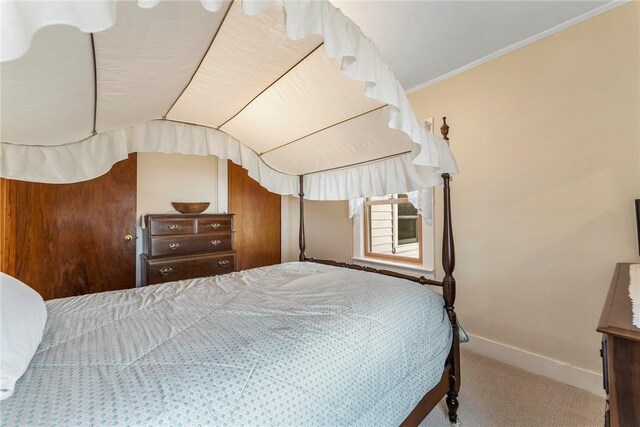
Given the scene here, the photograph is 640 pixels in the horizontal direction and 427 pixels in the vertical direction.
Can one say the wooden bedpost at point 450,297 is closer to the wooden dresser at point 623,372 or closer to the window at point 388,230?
the wooden dresser at point 623,372

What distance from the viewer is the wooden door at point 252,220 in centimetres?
368

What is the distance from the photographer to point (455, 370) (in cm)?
157

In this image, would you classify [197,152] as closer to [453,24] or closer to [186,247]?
[186,247]

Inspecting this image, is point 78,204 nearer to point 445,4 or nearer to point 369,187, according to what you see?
point 369,187

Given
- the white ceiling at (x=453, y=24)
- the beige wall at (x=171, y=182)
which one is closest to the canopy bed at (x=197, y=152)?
the white ceiling at (x=453, y=24)

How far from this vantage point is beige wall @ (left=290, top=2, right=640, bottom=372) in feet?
5.75

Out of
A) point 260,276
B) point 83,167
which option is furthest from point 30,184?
point 260,276

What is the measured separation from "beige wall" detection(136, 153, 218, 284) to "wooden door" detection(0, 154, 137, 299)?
0.09m

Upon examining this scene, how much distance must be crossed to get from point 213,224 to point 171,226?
41cm

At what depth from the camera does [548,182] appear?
2.02 meters

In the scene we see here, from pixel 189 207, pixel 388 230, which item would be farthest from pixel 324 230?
pixel 189 207

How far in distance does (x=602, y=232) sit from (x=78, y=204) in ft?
14.0

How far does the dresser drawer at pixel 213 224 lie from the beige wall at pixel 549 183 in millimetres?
2411

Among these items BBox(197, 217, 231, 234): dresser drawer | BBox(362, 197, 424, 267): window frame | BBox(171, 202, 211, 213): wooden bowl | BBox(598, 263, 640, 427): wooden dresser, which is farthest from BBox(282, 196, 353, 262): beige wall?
BBox(598, 263, 640, 427): wooden dresser
